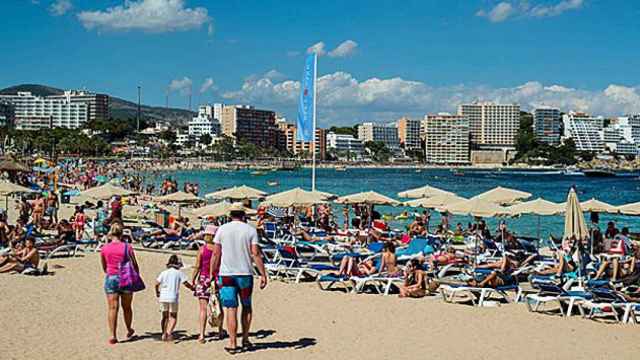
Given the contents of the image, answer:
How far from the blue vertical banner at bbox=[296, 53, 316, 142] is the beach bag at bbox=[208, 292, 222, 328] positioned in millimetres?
11508

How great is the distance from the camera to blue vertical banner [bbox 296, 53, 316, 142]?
19.4 metres

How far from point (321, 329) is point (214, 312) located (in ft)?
5.03

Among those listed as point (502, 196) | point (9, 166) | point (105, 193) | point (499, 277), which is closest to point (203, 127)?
point (9, 166)

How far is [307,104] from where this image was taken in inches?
775

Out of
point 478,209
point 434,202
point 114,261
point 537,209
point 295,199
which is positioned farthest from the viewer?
point 434,202

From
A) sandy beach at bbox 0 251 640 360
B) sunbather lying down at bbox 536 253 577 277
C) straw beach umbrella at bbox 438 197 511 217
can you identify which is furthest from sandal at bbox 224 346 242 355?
straw beach umbrella at bbox 438 197 511 217

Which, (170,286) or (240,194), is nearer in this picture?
(170,286)

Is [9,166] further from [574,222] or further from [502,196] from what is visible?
[574,222]

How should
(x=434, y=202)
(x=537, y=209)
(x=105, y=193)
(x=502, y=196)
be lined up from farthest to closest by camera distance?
1. (x=105, y=193)
2. (x=434, y=202)
3. (x=502, y=196)
4. (x=537, y=209)

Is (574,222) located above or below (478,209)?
below

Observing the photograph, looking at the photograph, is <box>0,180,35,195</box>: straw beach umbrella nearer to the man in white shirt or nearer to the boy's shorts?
the boy's shorts

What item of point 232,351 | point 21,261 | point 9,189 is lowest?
point 232,351

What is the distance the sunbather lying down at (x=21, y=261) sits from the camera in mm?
12586

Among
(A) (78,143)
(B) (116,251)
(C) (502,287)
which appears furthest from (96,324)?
(A) (78,143)
